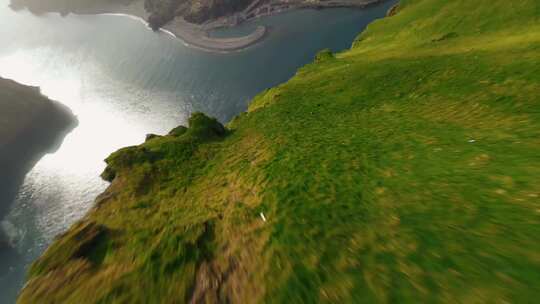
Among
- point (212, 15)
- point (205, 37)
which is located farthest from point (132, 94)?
point (212, 15)

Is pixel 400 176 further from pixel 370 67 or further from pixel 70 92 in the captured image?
pixel 70 92

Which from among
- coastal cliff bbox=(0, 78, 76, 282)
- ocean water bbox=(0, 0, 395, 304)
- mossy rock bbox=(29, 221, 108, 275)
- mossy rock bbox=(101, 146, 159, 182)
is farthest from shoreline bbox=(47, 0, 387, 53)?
mossy rock bbox=(29, 221, 108, 275)

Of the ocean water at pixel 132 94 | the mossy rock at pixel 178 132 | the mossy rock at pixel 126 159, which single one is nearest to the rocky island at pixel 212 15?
the ocean water at pixel 132 94

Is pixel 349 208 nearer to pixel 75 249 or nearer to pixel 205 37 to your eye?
pixel 75 249

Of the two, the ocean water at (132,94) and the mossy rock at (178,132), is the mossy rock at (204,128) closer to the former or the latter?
the mossy rock at (178,132)

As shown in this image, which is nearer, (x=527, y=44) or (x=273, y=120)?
(x=527, y=44)

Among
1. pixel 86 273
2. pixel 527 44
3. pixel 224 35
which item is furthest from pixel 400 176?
pixel 224 35

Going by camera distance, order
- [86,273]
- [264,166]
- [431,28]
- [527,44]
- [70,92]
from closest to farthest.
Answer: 1. [86,273]
2. [264,166]
3. [527,44]
4. [431,28]
5. [70,92]

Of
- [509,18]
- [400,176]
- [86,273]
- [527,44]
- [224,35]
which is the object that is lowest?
[509,18]
